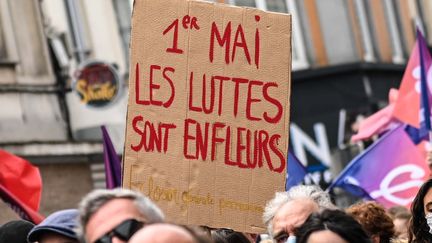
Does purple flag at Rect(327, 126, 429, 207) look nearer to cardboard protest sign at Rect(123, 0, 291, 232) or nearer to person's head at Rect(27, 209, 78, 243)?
cardboard protest sign at Rect(123, 0, 291, 232)

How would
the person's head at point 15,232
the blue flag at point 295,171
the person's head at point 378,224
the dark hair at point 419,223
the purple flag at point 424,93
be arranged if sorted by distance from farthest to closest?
the purple flag at point 424,93, the blue flag at point 295,171, the person's head at point 378,224, the dark hair at point 419,223, the person's head at point 15,232

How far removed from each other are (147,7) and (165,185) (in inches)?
34.9

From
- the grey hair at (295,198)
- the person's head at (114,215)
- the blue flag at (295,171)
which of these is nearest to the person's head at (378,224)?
the grey hair at (295,198)

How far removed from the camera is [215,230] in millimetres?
8195

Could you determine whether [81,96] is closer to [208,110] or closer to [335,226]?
[208,110]

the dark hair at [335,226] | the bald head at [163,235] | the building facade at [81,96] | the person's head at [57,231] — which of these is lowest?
the building facade at [81,96]

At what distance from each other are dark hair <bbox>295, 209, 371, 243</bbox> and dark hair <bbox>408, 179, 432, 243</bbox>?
190cm

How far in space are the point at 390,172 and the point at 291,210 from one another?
196 inches

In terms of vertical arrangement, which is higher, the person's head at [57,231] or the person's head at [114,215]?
the person's head at [114,215]

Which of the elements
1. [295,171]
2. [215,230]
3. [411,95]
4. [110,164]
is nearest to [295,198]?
[215,230]

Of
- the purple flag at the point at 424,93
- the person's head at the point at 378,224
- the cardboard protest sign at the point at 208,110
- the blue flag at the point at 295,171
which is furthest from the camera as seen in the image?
the purple flag at the point at 424,93

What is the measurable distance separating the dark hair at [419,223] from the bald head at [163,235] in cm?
298

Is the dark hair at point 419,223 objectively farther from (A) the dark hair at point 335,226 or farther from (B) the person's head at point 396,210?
(B) the person's head at point 396,210

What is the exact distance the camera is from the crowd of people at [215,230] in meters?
5.00
